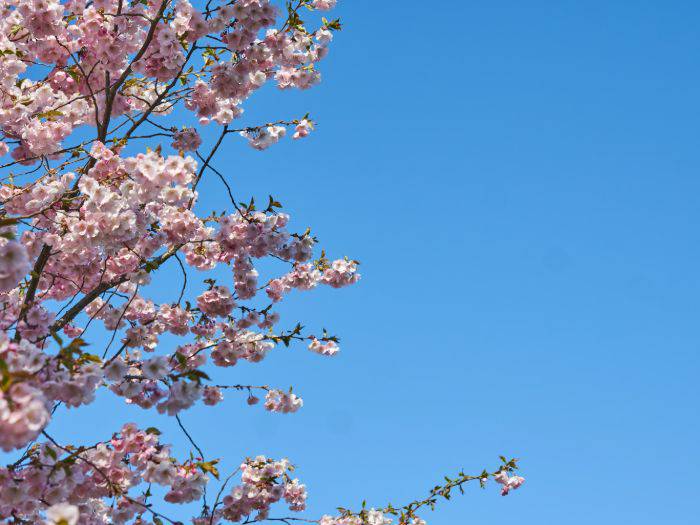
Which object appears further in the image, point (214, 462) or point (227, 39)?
point (227, 39)

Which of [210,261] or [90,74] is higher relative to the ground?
[90,74]

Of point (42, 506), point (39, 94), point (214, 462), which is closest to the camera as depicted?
point (42, 506)

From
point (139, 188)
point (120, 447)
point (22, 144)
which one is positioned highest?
point (22, 144)

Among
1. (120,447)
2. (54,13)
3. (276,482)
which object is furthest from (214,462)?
→ (54,13)

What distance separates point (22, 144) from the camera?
294 inches

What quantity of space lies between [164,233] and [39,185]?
3.95ft

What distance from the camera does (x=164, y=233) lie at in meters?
6.72

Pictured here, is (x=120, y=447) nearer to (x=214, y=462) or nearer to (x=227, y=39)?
(x=214, y=462)

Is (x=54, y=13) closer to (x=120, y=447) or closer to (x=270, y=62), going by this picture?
(x=270, y=62)

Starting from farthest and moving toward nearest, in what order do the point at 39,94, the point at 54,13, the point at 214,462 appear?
the point at 39,94 → the point at 54,13 → the point at 214,462

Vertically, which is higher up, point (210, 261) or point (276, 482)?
point (210, 261)

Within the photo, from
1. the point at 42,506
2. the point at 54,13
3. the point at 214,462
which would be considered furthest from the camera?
the point at 54,13

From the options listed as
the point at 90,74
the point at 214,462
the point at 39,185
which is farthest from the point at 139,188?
the point at 214,462

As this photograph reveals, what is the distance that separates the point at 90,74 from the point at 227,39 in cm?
136
